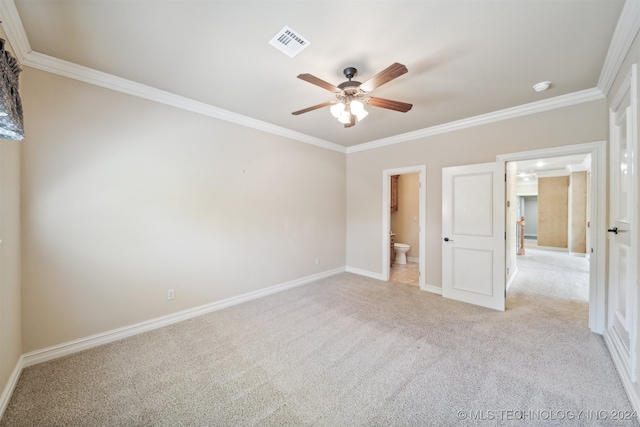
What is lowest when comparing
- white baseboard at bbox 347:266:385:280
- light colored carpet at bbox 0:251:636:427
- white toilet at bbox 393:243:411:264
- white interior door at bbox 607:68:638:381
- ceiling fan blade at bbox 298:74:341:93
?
light colored carpet at bbox 0:251:636:427

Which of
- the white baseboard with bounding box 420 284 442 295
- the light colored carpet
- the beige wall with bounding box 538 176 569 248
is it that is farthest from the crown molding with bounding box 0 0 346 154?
the beige wall with bounding box 538 176 569 248

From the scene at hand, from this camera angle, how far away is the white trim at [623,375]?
1603 millimetres

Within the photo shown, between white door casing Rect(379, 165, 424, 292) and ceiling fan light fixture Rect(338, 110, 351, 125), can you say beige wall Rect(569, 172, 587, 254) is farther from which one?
ceiling fan light fixture Rect(338, 110, 351, 125)

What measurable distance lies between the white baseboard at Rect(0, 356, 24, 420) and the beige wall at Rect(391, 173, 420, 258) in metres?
6.38

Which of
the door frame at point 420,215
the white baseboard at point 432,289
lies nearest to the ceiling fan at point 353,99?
the door frame at point 420,215

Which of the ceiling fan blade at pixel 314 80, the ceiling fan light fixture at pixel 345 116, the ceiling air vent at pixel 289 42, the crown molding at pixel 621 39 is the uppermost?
the ceiling air vent at pixel 289 42

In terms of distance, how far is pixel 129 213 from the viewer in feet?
8.35

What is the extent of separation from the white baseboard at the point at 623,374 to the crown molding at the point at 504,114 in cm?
247

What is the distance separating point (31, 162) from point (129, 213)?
796mm

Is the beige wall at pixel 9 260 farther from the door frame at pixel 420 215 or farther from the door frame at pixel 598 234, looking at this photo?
the door frame at pixel 598 234

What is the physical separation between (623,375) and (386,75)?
114 inches

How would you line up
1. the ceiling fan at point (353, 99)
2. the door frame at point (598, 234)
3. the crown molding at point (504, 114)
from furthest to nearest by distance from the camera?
1. the crown molding at point (504, 114)
2. the door frame at point (598, 234)
3. the ceiling fan at point (353, 99)

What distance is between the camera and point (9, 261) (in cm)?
181

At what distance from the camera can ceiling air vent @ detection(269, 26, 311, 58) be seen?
72.2 inches
